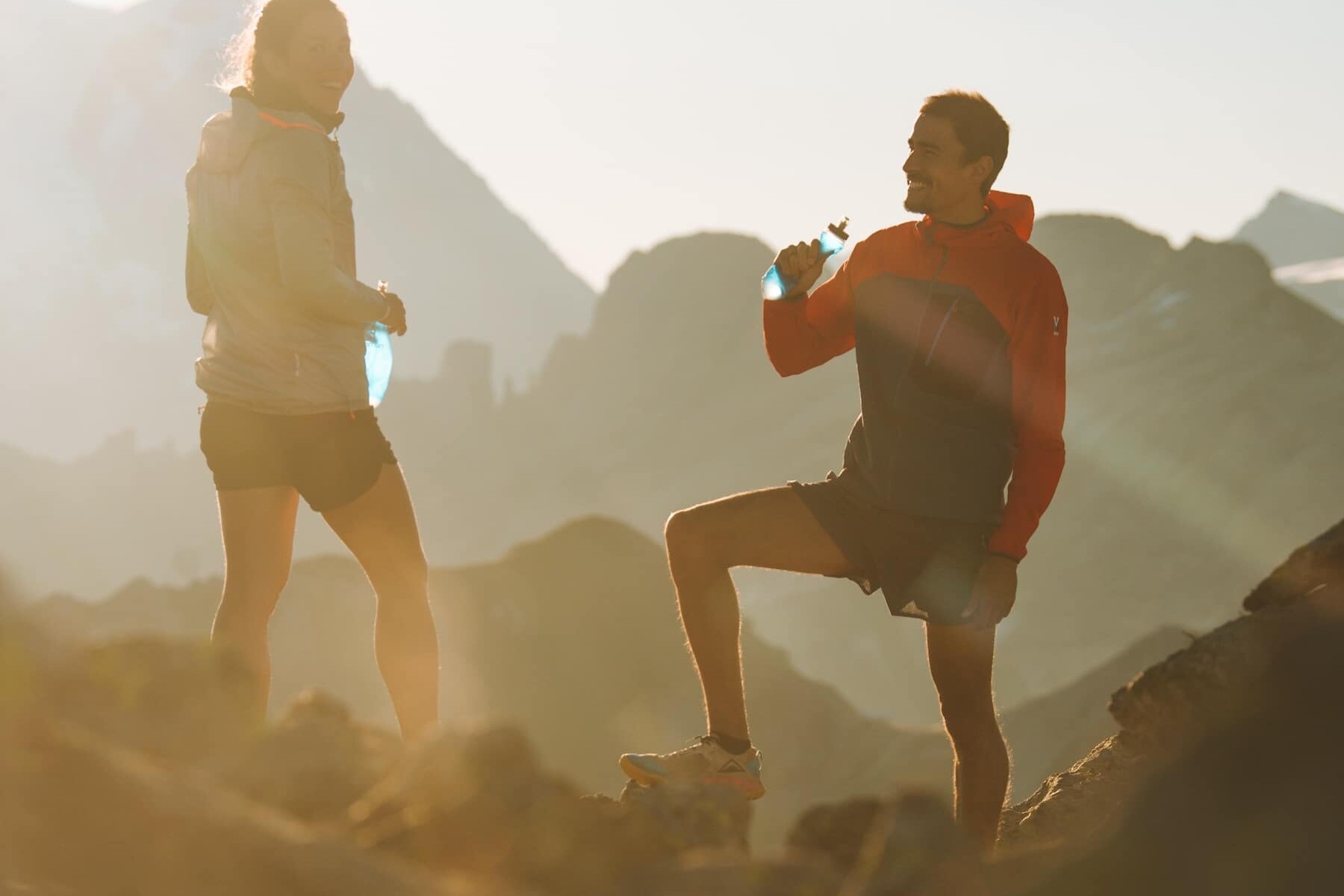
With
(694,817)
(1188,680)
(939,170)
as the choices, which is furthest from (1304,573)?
(694,817)

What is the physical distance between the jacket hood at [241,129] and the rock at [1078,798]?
12.5 ft

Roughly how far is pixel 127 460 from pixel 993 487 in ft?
549

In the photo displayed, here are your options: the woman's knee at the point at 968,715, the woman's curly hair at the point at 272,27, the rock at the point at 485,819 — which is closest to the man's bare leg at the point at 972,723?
the woman's knee at the point at 968,715

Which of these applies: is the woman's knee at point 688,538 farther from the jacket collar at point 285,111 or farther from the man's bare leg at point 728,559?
the jacket collar at point 285,111

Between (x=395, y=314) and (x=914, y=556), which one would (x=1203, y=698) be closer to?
(x=914, y=556)

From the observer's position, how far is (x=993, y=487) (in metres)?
4.55

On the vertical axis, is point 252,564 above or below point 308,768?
above

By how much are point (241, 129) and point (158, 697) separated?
6.87 ft

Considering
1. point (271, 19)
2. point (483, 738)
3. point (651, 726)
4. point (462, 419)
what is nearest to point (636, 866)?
point (483, 738)

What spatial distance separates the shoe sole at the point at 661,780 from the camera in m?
4.32

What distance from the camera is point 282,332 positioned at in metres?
4.43

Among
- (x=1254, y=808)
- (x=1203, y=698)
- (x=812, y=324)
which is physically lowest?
(x=1254, y=808)

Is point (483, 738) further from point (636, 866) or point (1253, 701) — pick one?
point (1253, 701)

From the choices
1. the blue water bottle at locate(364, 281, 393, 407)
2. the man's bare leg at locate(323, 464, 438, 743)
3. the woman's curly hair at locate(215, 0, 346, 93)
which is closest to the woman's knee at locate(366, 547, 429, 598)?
the man's bare leg at locate(323, 464, 438, 743)
